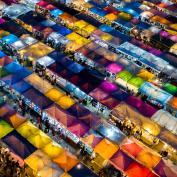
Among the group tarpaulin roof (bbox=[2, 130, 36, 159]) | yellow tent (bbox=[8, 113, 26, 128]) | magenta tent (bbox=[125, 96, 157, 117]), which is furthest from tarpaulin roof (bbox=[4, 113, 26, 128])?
magenta tent (bbox=[125, 96, 157, 117])

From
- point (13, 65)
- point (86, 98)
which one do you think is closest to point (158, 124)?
point (86, 98)

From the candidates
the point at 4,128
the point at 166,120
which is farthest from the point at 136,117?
the point at 4,128

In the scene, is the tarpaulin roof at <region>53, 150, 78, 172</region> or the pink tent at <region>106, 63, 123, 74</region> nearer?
the tarpaulin roof at <region>53, 150, 78, 172</region>

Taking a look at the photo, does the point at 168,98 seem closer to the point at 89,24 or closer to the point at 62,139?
the point at 62,139

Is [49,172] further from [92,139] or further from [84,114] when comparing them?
[84,114]

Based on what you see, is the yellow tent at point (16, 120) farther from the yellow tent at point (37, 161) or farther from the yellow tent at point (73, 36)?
the yellow tent at point (73, 36)

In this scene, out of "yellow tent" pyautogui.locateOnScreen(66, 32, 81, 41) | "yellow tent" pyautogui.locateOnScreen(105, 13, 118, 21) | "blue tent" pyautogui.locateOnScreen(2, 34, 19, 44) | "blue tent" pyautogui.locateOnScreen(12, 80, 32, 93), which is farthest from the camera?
"yellow tent" pyautogui.locateOnScreen(105, 13, 118, 21)

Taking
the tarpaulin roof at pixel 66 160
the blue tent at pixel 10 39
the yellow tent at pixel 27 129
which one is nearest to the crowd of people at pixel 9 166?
the yellow tent at pixel 27 129

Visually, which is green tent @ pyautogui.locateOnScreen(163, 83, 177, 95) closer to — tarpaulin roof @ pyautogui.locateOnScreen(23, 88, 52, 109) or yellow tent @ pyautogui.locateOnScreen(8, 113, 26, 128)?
tarpaulin roof @ pyautogui.locateOnScreen(23, 88, 52, 109)
